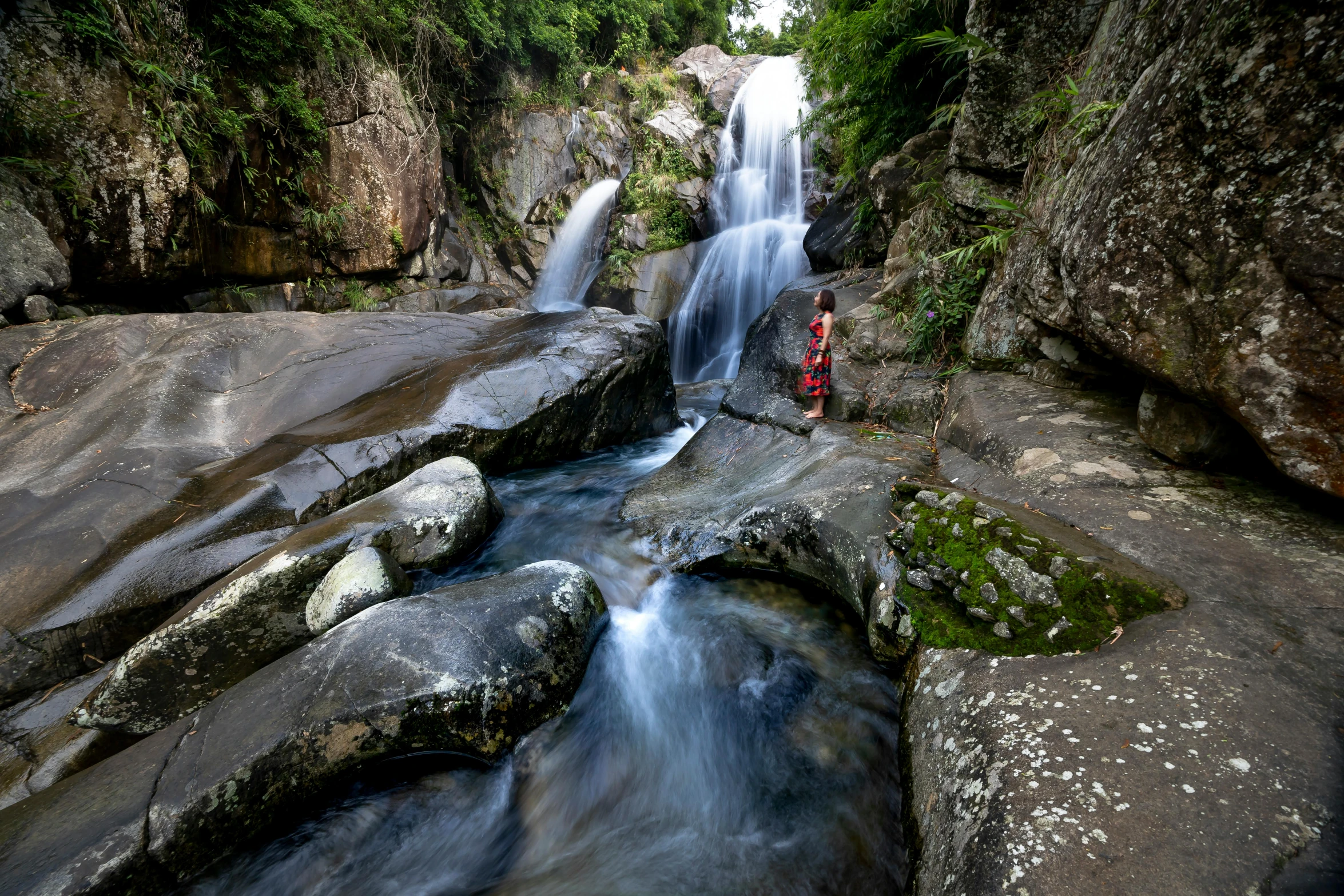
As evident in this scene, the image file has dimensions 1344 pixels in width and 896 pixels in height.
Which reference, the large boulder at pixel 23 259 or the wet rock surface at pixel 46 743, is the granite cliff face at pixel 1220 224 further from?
the large boulder at pixel 23 259

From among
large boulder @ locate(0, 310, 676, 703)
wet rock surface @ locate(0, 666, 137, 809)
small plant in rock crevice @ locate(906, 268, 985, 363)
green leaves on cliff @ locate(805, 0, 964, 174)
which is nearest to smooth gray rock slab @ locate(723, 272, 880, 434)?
small plant in rock crevice @ locate(906, 268, 985, 363)


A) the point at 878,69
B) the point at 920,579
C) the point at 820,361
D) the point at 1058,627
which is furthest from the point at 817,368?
the point at 878,69

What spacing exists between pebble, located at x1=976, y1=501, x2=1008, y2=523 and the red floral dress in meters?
2.93

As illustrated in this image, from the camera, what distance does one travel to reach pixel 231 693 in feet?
9.46

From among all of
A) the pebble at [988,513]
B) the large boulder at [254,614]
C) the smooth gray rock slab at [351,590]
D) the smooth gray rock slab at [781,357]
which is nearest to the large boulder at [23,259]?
the large boulder at [254,614]

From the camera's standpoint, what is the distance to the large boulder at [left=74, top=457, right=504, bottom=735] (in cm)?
308

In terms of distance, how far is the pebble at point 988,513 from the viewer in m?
2.63

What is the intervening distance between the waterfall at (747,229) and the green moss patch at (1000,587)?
317 inches

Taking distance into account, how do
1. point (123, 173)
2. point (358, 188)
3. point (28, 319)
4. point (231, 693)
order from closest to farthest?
point (231, 693), point (28, 319), point (123, 173), point (358, 188)

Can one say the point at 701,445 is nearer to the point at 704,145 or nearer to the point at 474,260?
the point at 474,260

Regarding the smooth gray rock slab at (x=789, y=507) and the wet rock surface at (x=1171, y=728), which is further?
the smooth gray rock slab at (x=789, y=507)

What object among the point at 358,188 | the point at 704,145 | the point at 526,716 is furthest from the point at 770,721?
the point at 704,145

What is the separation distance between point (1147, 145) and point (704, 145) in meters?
16.4

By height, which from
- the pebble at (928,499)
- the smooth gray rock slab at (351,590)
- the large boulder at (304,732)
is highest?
the pebble at (928,499)
